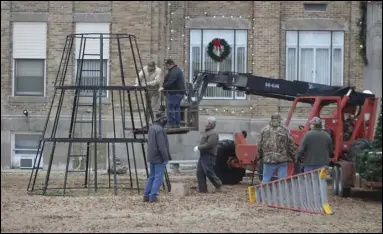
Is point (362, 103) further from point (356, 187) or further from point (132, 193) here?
point (132, 193)

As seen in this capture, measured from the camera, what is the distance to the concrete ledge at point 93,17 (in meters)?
26.1

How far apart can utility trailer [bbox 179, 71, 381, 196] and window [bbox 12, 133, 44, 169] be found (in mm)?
8467

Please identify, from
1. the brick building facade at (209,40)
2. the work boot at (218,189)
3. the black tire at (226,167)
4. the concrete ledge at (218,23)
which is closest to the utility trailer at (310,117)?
the black tire at (226,167)

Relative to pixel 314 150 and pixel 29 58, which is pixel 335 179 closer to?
pixel 314 150

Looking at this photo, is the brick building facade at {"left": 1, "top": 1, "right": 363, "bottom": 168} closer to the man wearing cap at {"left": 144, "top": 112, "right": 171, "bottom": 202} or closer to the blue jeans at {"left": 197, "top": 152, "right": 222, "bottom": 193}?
the blue jeans at {"left": 197, "top": 152, "right": 222, "bottom": 193}

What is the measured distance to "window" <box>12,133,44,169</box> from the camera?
2622 centimetres

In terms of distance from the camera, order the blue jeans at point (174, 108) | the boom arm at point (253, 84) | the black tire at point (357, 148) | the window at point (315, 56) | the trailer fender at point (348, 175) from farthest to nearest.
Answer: the window at point (315, 56)
the boom arm at point (253, 84)
the blue jeans at point (174, 108)
the trailer fender at point (348, 175)
the black tire at point (357, 148)

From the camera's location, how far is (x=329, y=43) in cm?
2681

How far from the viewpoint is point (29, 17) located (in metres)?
26.3

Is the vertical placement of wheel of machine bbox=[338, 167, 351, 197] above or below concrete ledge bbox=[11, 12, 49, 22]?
below

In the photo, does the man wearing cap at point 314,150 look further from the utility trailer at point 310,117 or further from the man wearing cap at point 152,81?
the man wearing cap at point 152,81

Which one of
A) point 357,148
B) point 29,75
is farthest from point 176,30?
point 357,148

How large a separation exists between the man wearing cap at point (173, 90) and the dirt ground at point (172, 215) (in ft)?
6.31

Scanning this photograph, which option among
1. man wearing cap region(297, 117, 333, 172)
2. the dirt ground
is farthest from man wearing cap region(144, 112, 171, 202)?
man wearing cap region(297, 117, 333, 172)
